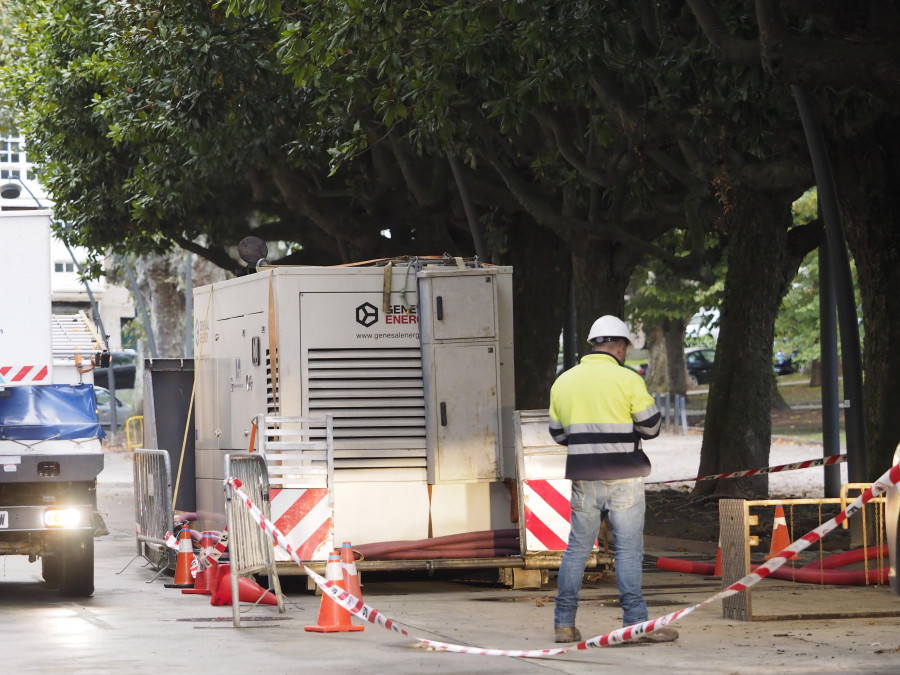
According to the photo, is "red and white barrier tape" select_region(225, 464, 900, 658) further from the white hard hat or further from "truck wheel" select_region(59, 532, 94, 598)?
"truck wheel" select_region(59, 532, 94, 598)

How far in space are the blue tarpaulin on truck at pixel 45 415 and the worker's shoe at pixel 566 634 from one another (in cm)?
419

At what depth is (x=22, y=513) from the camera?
1168 centimetres

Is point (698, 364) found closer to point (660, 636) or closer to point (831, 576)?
point (831, 576)

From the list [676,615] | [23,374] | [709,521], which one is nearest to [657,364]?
[709,521]

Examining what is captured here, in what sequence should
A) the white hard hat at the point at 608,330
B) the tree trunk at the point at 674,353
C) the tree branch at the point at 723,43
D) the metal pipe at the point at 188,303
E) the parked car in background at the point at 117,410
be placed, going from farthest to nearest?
the parked car in background at the point at 117,410
the tree trunk at the point at 674,353
the metal pipe at the point at 188,303
the tree branch at the point at 723,43
the white hard hat at the point at 608,330

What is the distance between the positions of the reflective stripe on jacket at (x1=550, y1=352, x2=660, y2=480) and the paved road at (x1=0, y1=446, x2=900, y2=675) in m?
1.07

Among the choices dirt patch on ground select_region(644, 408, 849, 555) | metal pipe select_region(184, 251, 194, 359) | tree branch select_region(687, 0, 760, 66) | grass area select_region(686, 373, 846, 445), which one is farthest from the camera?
metal pipe select_region(184, 251, 194, 359)

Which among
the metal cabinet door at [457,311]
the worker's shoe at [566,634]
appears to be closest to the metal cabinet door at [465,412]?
the metal cabinet door at [457,311]

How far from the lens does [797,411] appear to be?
4819 cm

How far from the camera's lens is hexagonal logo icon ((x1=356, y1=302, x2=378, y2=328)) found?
13.0 m

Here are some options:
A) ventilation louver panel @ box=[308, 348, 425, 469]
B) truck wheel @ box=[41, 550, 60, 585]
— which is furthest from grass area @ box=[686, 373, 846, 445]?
truck wheel @ box=[41, 550, 60, 585]

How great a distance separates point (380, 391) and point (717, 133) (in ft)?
18.9

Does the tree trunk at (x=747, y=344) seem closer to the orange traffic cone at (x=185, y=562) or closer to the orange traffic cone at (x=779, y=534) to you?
the orange traffic cone at (x=779, y=534)

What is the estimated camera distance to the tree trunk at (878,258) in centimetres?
1480
